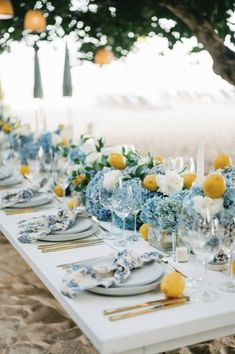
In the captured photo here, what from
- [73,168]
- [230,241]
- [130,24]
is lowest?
[230,241]

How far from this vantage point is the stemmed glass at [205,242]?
1312mm

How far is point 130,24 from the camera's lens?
11.5 feet

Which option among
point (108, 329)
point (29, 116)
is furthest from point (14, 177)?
point (29, 116)

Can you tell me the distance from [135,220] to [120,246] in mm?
169

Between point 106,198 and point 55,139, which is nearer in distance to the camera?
point 106,198

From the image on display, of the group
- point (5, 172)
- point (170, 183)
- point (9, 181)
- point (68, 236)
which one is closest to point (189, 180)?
point (170, 183)

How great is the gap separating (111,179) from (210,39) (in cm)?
108

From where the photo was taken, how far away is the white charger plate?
131 centimetres

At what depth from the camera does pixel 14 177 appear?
3.00 meters

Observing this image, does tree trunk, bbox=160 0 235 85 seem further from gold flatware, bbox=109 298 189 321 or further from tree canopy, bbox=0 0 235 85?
gold flatware, bbox=109 298 189 321

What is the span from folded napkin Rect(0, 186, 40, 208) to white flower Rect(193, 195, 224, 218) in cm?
111

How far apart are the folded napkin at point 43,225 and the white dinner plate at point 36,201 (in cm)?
32

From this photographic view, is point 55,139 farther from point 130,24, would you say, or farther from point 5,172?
point 130,24

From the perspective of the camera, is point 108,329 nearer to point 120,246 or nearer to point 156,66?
point 120,246
